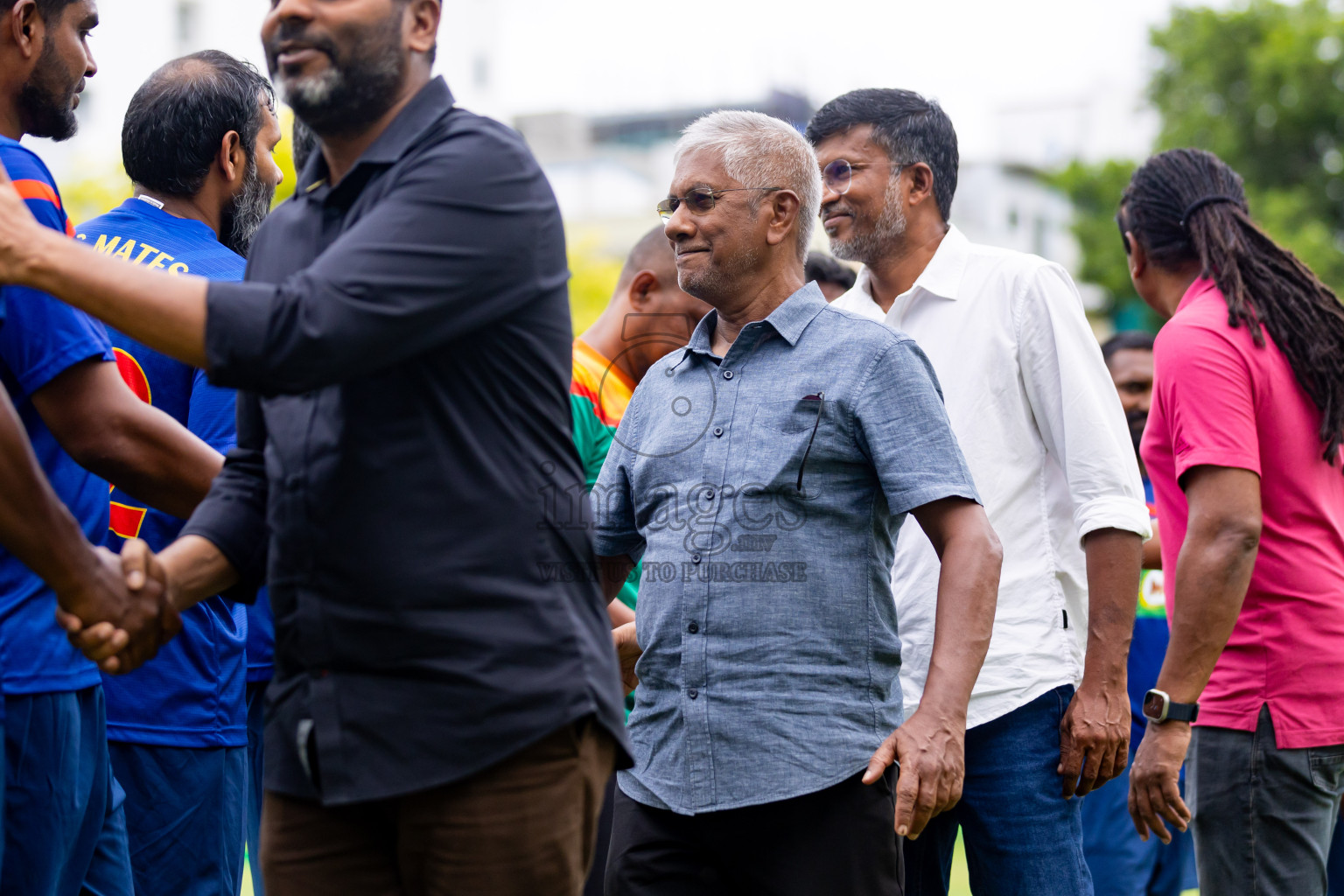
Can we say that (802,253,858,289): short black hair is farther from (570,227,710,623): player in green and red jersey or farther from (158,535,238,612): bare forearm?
(158,535,238,612): bare forearm

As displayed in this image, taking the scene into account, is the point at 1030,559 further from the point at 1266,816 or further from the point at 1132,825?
the point at 1132,825

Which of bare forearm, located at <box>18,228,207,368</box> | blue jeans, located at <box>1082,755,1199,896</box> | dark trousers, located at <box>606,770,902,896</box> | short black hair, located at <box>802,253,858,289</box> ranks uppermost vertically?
short black hair, located at <box>802,253,858,289</box>

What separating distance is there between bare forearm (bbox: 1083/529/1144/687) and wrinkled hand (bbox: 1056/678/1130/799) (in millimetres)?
43

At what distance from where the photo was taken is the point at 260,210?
3957 mm

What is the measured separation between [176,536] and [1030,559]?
2158 mm

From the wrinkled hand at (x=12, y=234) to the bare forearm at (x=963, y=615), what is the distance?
6.08 feet

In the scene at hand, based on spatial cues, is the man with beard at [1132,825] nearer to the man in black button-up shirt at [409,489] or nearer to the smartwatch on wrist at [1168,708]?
the smartwatch on wrist at [1168,708]

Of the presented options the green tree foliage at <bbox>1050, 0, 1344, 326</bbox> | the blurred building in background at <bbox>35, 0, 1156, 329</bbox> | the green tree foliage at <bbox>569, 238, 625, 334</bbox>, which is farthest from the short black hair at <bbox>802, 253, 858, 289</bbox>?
the green tree foliage at <bbox>1050, 0, 1344, 326</bbox>

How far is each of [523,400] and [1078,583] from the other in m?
1.84

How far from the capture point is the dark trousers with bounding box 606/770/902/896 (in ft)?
9.36

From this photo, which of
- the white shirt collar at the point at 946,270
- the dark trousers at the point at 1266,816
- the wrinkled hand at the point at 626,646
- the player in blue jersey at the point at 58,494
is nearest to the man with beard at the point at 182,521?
the player in blue jersey at the point at 58,494

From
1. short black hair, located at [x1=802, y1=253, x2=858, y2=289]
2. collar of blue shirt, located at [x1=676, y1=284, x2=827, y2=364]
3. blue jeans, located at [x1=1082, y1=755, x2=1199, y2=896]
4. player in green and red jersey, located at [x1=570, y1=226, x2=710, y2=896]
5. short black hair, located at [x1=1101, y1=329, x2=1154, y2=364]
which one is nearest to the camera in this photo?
collar of blue shirt, located at [x1=676, y1=284, x2=827, y2=364]

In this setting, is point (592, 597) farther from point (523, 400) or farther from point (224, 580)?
point (224, 580)

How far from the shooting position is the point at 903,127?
3934mm
